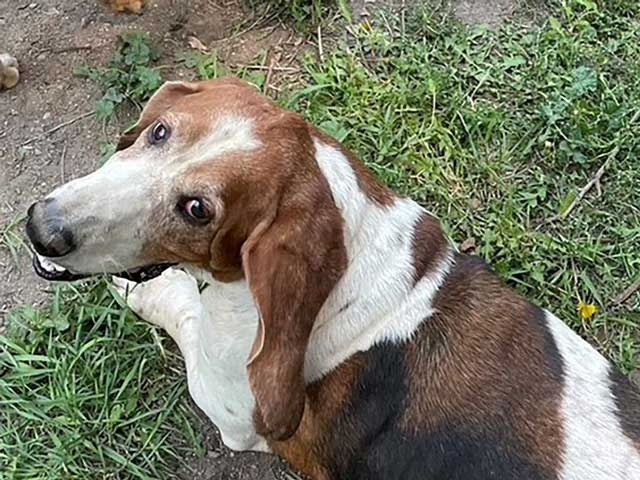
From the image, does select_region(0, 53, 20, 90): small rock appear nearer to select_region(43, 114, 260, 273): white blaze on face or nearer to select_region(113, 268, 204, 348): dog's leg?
select_region(113, 268, 204, 348): dog's leg

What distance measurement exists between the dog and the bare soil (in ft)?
3.64

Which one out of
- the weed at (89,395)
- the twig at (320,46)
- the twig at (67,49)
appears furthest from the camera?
the twig at (320,46)

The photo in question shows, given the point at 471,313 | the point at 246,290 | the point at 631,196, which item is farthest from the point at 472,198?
the point at 246,290

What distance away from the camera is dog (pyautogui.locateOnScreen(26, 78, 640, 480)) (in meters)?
3.35

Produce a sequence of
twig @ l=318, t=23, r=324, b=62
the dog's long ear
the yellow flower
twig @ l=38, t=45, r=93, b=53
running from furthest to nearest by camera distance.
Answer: twig @ l=318, t=23, r=324, b=62 → twig @ l=38, t=45, r=93, b=53 → the yellow flower → the dog's long ear

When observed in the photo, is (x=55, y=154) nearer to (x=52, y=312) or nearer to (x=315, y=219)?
(x=52, y=312)

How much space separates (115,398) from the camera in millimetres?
4473

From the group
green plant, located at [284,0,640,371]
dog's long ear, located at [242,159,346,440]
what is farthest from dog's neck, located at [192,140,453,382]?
green plant, located at [284,0,640,371]

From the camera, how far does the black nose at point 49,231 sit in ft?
11.0

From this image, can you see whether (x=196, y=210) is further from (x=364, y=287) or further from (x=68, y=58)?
(x=68, y=58)

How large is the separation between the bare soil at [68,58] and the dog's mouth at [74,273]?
2.99 feet

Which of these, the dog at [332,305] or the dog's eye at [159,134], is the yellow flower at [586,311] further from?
the dog's eye at [159,134]

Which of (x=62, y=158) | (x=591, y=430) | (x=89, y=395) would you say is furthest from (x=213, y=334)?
(x=62, y=158)

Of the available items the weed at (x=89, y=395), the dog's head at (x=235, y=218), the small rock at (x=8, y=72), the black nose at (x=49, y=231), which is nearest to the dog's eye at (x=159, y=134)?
the dog's head at (x=235, y=218)
